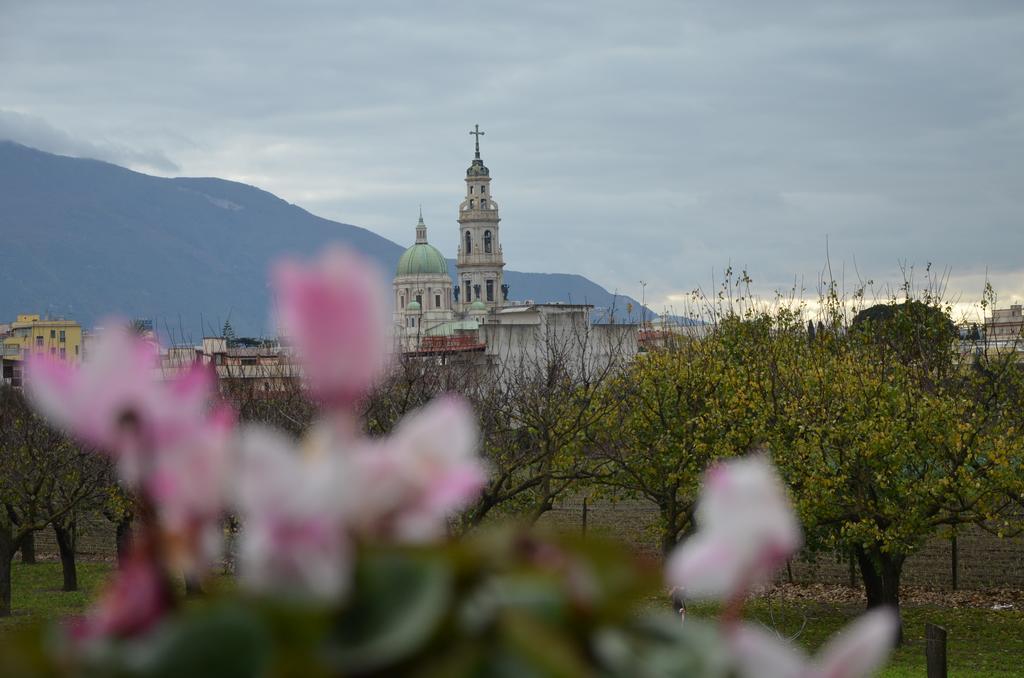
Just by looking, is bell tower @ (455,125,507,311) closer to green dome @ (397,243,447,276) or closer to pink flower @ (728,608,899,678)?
green dome @ (397,243,447,276)

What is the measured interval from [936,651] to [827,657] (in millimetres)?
11179

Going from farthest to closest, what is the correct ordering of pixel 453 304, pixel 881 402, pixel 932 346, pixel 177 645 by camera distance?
1. pixel 453 304
2. pixel 932 346
3. pixel 881 402
4. pixel 177 645

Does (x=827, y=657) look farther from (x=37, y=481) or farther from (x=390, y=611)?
(x=37, y=481)

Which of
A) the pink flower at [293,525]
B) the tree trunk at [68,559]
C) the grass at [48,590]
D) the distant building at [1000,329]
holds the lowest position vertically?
the grass at [48,590]

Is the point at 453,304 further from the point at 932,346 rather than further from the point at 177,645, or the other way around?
the point at 177,645

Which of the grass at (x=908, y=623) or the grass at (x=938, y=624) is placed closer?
the grass at (x=938, y=624)

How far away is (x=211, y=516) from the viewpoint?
1.09m

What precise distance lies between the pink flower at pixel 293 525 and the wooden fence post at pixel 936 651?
11.4m

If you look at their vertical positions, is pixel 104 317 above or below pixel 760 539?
above

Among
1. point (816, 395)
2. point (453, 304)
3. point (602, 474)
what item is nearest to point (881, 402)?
point (816, 395)

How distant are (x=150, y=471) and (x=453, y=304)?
184 m

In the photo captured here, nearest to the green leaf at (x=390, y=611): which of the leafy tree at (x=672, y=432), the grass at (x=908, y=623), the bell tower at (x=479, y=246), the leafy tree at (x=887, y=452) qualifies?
the grass at (x=908, y=623)

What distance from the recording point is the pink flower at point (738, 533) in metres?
1.07

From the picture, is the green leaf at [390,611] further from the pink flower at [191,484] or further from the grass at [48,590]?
the grass at [48,590]
